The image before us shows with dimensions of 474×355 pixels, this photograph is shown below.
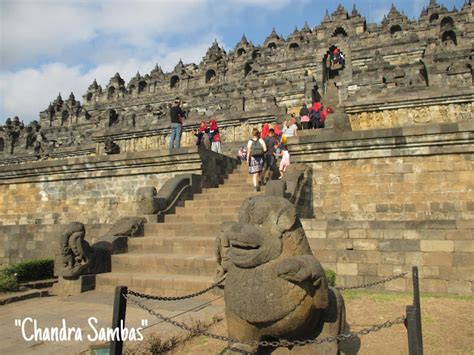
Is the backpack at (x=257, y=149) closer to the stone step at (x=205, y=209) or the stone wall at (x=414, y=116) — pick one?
the stone step at (x=205, y=209)

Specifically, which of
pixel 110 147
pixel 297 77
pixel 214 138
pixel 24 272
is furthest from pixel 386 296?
pixel 297 77

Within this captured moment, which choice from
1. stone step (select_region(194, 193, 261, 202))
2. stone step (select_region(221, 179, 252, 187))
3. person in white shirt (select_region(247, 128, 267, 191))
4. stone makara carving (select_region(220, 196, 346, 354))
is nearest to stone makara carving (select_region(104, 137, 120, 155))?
stone step (select_region(221, 179, 252, 187))

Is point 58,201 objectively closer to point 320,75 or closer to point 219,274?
point 219,274

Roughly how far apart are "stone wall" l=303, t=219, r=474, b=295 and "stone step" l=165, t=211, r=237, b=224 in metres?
2.15

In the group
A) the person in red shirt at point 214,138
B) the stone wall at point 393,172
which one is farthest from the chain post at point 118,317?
the person in red shirt at point 214,138

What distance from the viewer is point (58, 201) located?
13.7m

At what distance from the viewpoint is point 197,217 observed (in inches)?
379

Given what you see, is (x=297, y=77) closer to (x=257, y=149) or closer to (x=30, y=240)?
(x=257, y=149)

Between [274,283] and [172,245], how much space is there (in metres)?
5.39

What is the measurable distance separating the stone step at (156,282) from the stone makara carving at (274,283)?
10.6 ft

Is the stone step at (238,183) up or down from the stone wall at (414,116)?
down

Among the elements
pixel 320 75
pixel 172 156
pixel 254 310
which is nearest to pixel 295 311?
pixel 254 310

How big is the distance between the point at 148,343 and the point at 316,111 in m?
11.8

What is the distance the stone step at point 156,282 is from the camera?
677 centimetres
